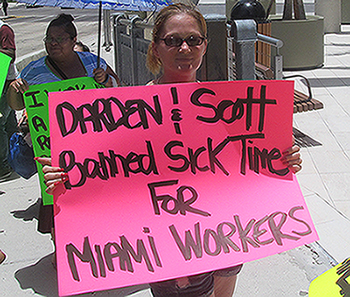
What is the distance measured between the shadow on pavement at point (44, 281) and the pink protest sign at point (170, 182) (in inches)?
55.4

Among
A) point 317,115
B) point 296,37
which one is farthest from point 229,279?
point 296,37

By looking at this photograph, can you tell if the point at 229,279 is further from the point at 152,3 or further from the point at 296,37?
the point at 296,37

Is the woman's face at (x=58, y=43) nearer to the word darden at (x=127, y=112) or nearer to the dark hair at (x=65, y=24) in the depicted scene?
the dark hair at (x=65, y=24)

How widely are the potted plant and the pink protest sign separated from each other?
946 centimetres

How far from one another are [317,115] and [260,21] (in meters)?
3.31

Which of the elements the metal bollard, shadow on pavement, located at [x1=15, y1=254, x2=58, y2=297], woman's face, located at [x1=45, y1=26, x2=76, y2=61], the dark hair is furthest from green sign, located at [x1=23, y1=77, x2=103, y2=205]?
the metal bollard

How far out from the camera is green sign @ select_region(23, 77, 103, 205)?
10.1ft

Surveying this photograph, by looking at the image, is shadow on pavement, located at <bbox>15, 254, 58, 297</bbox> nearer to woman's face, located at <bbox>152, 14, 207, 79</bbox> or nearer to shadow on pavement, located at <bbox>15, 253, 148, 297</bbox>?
shadow on pavement, located at <bbox>15, 253, 148, 297</bbox>

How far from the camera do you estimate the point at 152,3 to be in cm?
324

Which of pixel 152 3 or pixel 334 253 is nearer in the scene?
pixel 152 3

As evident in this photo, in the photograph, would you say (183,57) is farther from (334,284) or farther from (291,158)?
(334,284)

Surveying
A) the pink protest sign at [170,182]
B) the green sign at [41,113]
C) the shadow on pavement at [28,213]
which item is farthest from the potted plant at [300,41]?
the pink protest sign at [170,182]

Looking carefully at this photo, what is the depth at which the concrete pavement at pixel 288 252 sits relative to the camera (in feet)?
11.2

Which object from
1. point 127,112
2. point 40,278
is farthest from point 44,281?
point 127,112
